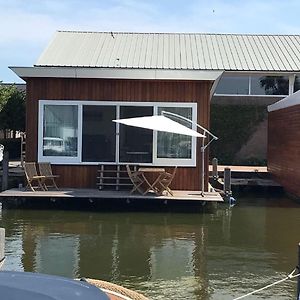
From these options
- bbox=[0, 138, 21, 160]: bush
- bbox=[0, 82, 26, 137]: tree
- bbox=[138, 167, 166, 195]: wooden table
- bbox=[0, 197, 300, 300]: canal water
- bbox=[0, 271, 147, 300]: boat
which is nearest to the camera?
bbox=[0, 271, 147, 300]: boat

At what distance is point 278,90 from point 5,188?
47.8ft

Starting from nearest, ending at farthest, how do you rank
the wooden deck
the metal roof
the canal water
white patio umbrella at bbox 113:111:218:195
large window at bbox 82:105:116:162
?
the canal water, white patio umbrella at bbox 113:111:218:195, the wooden deck, large window at bbox 82:105:116:162, the metal roof

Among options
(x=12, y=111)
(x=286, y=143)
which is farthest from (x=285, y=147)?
(x=12, y=111)

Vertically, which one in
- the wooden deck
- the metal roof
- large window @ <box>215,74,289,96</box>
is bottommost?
the wooden deck

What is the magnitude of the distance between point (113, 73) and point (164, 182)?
9.55ft

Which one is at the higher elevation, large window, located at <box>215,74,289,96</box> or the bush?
large window, located at <box>215,74,289,96</box>

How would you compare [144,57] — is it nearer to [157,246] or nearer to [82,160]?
[82,160]

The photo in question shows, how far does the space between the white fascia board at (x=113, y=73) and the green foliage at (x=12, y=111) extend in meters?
11.0

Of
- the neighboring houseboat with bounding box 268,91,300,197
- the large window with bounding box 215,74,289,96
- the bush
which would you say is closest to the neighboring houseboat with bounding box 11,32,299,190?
the neighboring houseboat with bounding box 268,91,300,197

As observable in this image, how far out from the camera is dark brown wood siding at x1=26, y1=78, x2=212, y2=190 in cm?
1388

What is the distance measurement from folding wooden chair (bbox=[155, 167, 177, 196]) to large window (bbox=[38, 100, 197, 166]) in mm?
926

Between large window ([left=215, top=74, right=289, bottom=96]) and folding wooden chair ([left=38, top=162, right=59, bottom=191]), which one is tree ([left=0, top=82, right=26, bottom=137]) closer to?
large window ([left=215, top=74, right=289, bottom=96])

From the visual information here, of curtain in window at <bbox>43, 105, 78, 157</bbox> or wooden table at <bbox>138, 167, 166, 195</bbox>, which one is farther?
curtain in window at <bbox>43, 105, 78, 157</bbox>

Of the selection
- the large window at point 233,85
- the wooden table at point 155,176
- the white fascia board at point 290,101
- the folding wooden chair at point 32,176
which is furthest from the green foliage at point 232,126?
the folding wooden chair at point 32,176
